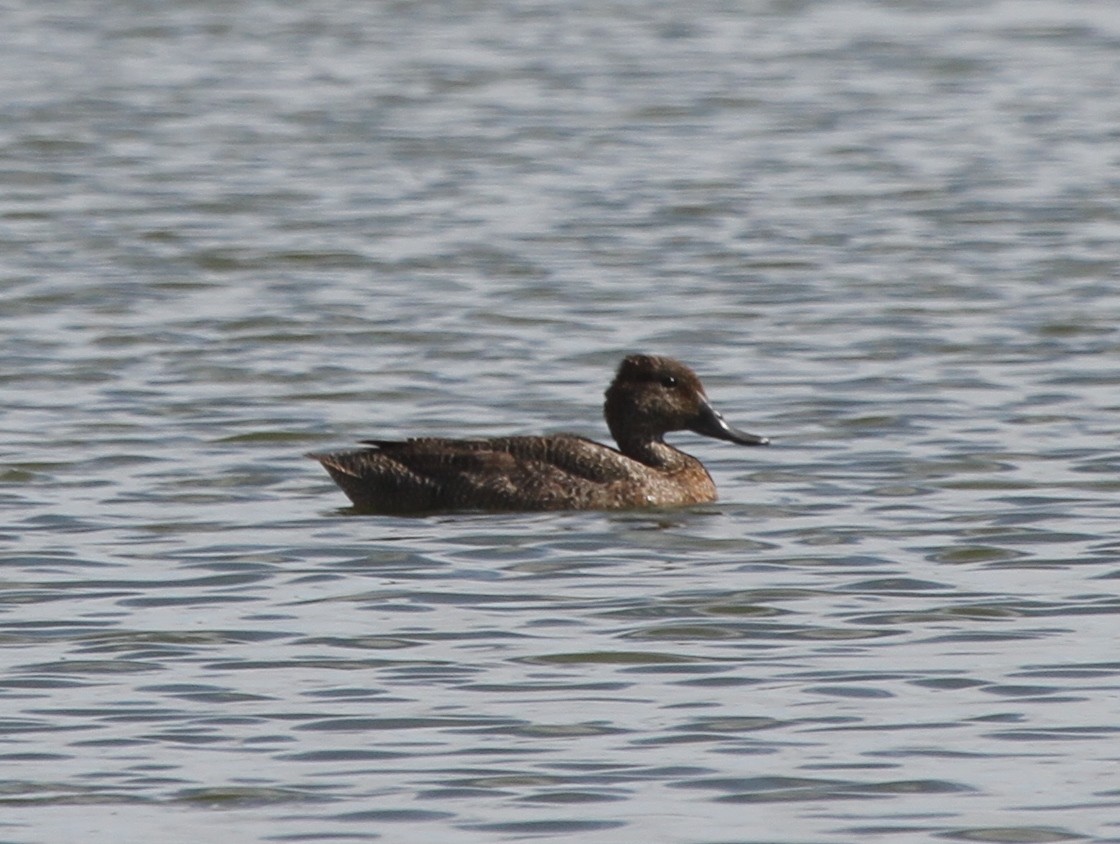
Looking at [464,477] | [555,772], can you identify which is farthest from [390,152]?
[555,772]

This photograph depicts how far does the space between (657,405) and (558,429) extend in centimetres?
138

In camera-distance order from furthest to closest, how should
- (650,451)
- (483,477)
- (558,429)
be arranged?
1. (558,429)
2. (650,451)
3. (483,477)

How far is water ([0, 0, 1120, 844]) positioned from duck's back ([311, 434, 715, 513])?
0.13m

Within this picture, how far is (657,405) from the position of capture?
12.9m

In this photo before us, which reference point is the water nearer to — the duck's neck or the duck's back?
the duck's back

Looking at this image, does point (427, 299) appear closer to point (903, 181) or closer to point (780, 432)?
point (780, 432)

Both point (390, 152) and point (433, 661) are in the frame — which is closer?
point (433, 661)

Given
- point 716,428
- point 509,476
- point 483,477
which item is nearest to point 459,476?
point 483,477

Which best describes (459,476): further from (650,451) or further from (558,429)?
(558,429)

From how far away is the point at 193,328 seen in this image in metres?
17.1

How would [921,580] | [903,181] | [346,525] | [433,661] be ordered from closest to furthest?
[433,661], [921,580], [346,525], [903,181]

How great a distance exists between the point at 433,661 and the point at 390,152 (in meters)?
16.3

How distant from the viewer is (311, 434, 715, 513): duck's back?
12.1 meters

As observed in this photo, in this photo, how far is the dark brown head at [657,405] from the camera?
12852 millimetres
